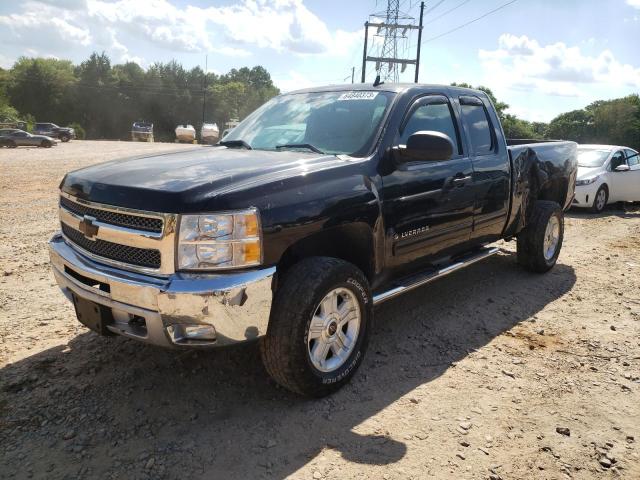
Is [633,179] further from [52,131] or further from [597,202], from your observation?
[52,131]

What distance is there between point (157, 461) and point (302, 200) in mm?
1540

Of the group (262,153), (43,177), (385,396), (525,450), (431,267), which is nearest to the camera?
(525,450)

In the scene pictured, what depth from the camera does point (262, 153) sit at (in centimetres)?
366

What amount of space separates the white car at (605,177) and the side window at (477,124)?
6982 mm

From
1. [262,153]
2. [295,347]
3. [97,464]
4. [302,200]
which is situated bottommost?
[97,464]

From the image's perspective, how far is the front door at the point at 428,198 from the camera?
3639mm

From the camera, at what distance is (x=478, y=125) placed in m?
4.78

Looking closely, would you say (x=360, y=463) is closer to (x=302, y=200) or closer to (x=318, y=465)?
(x=318, y=465)

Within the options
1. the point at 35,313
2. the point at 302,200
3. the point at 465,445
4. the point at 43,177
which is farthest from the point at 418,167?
the point at 43,177

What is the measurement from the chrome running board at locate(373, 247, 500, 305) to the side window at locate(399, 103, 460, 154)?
0.96m

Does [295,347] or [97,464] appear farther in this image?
[295,347]

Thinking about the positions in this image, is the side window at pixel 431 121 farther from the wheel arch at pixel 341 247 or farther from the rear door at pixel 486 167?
the wheel arch at pixel 341 247

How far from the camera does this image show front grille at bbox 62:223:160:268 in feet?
9.00

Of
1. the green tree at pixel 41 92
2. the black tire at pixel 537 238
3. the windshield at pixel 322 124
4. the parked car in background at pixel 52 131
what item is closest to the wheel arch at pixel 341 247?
the windshield at pixel 322 124
